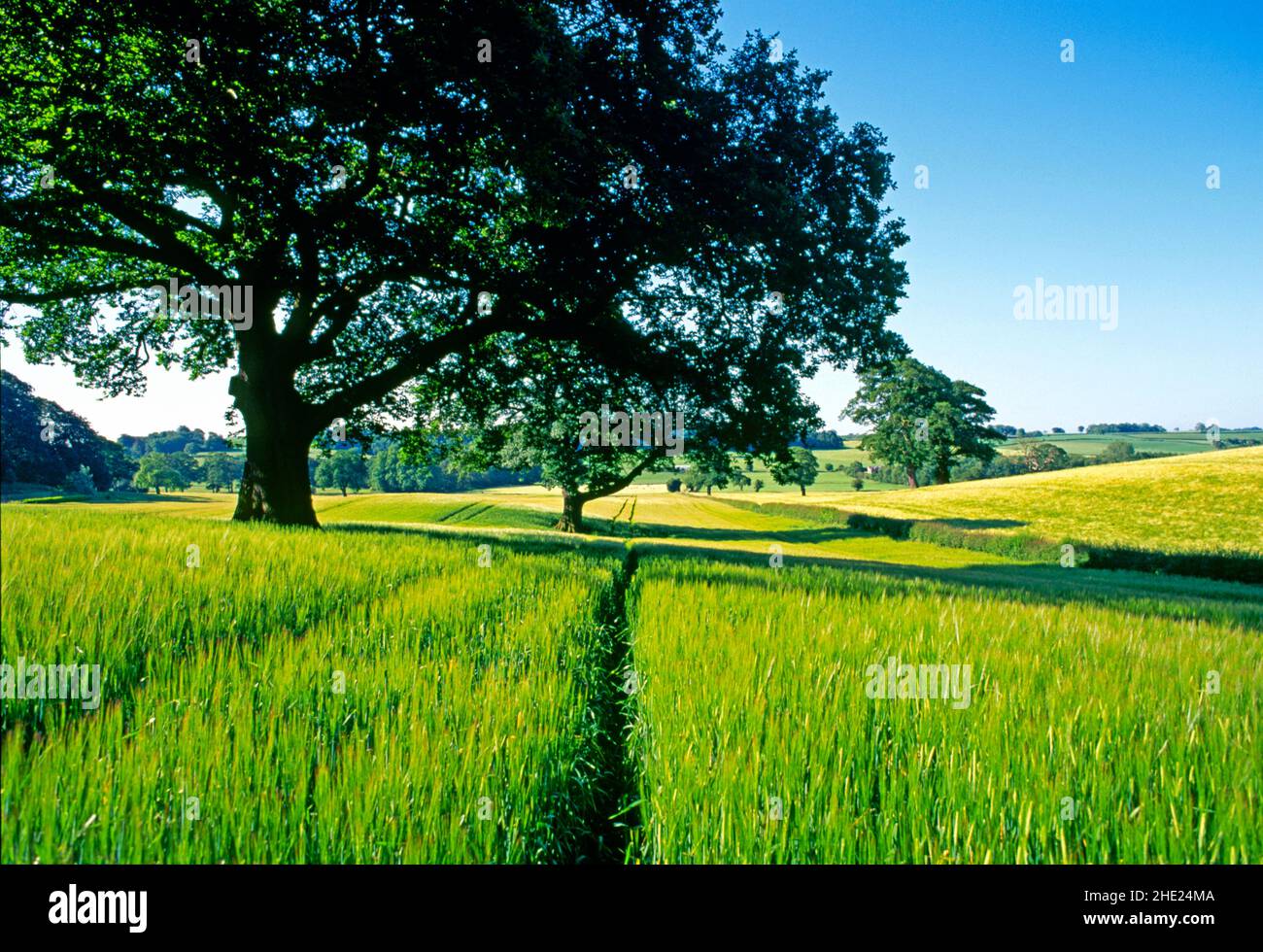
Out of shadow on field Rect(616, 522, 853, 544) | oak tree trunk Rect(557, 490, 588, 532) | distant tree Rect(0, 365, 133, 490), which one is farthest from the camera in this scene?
shadow on field Rect(616, 522, 853, 544)

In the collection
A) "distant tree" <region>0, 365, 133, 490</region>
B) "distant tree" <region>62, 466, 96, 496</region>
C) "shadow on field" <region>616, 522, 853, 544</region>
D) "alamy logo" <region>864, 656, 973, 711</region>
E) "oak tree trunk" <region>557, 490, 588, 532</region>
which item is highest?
"distant tree" <region>0, 365, 133, 490</region>

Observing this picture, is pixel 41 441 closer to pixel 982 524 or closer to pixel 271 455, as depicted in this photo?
pixel 271 455

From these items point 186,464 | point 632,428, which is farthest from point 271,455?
point 186,464

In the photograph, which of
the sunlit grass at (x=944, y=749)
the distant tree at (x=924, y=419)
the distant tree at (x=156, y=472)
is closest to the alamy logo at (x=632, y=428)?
the sunlit grass at (x=944, y=749)

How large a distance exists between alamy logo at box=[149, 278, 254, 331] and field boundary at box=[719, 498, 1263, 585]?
44308 millimetres

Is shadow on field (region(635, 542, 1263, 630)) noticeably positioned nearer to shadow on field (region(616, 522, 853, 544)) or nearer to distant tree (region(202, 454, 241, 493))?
shadow on field (region(616, 522, 853, 544))

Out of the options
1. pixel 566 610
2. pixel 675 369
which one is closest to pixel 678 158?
pixel 675 369

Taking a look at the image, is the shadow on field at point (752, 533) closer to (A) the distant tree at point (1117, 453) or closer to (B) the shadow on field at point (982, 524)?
(B) the shadow on field at point (982, 524)

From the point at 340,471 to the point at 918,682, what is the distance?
91.1 metres

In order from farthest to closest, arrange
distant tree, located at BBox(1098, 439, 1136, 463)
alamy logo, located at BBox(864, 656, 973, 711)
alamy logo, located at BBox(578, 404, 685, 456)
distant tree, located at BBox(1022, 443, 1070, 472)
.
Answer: distant tree, located at BBox(1022, 443, 1070, 472)
distant tree, located at BBox(1098, 439, 1136, 463)
alamy logo, located at BBox(578, 404, 685, 456)
alamy logo, located at BBox(864, 656, 973, 711)

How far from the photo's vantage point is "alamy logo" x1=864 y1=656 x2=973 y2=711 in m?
3.21

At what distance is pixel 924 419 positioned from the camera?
76.7 meters

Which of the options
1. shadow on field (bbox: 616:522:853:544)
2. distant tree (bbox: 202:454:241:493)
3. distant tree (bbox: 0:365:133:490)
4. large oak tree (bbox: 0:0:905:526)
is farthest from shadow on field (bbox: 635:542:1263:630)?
distant tree (bbox: 202:454:241:493)
